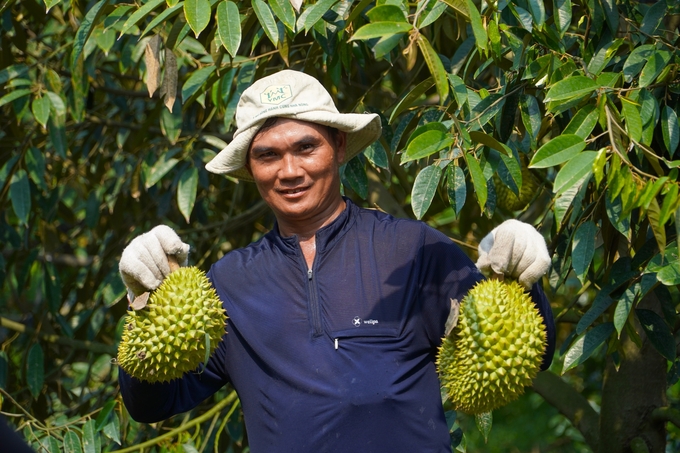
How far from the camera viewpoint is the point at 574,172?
162 cm

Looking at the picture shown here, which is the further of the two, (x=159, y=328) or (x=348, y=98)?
(x=348, y=98)

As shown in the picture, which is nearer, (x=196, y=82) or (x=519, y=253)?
(x=519, y=253)

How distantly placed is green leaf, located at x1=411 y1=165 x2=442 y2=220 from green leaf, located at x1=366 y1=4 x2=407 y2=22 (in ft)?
1.16

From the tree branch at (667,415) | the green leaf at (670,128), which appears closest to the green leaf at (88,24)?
the green leaf at (670,128)

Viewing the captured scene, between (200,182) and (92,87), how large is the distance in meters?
0.65

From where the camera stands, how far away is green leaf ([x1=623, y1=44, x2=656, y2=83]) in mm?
2055

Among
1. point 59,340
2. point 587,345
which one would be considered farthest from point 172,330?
point 59,340

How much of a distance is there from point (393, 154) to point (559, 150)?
66cm

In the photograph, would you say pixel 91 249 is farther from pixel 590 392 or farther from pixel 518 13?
pixel 518 13

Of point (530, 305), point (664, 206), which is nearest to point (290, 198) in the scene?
point (530, 305)

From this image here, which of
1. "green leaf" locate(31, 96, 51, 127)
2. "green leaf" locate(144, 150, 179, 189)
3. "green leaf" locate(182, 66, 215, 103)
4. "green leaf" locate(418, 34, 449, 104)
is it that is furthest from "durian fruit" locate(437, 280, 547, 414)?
"green leaf" locate(31, 96, 51, 127)

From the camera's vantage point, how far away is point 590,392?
4332mm

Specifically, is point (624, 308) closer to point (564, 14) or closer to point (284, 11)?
point (564, 14)

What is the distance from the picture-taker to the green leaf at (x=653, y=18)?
220 centimetres
